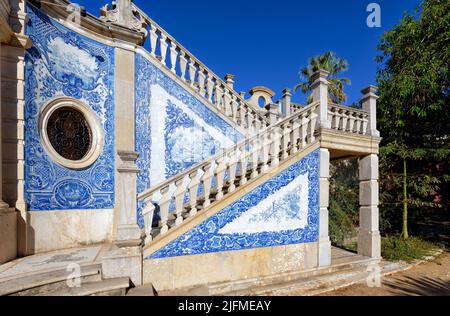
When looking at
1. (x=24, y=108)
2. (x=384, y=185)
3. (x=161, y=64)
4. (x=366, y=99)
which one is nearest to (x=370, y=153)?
(x=366, y=99)

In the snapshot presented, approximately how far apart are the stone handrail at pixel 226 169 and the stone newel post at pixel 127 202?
0.55ft

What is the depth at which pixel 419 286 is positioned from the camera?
5410mm

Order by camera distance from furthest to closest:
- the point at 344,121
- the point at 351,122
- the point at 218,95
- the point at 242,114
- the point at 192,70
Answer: the point at 242,114
the point at 218,95
the point at 192,70
the point at 351,122
the point at 344,121

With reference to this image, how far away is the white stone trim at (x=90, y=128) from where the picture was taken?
16.0 ft

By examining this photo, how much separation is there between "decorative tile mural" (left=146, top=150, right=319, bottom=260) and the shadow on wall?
1983mm

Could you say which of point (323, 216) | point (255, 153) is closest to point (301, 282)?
point (323, 216)

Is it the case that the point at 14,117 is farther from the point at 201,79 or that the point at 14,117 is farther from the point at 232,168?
the point at 201,79

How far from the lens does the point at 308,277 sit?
5094mm

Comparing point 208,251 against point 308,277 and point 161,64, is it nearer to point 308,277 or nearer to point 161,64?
point 308,277

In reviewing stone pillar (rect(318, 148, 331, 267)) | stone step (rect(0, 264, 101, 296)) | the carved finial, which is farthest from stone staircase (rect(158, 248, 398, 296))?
the carved finial

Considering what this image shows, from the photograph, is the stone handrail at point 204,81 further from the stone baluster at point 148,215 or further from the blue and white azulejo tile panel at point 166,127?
the stone baluster at point 148,215

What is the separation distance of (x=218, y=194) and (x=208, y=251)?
104 centimetres

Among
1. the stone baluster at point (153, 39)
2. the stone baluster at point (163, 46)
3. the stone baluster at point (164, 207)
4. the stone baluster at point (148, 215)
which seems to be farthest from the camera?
the stone baluster at point (163, 46)

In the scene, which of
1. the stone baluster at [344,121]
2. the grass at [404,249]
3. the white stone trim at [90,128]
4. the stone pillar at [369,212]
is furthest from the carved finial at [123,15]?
the grass at [404,249]
